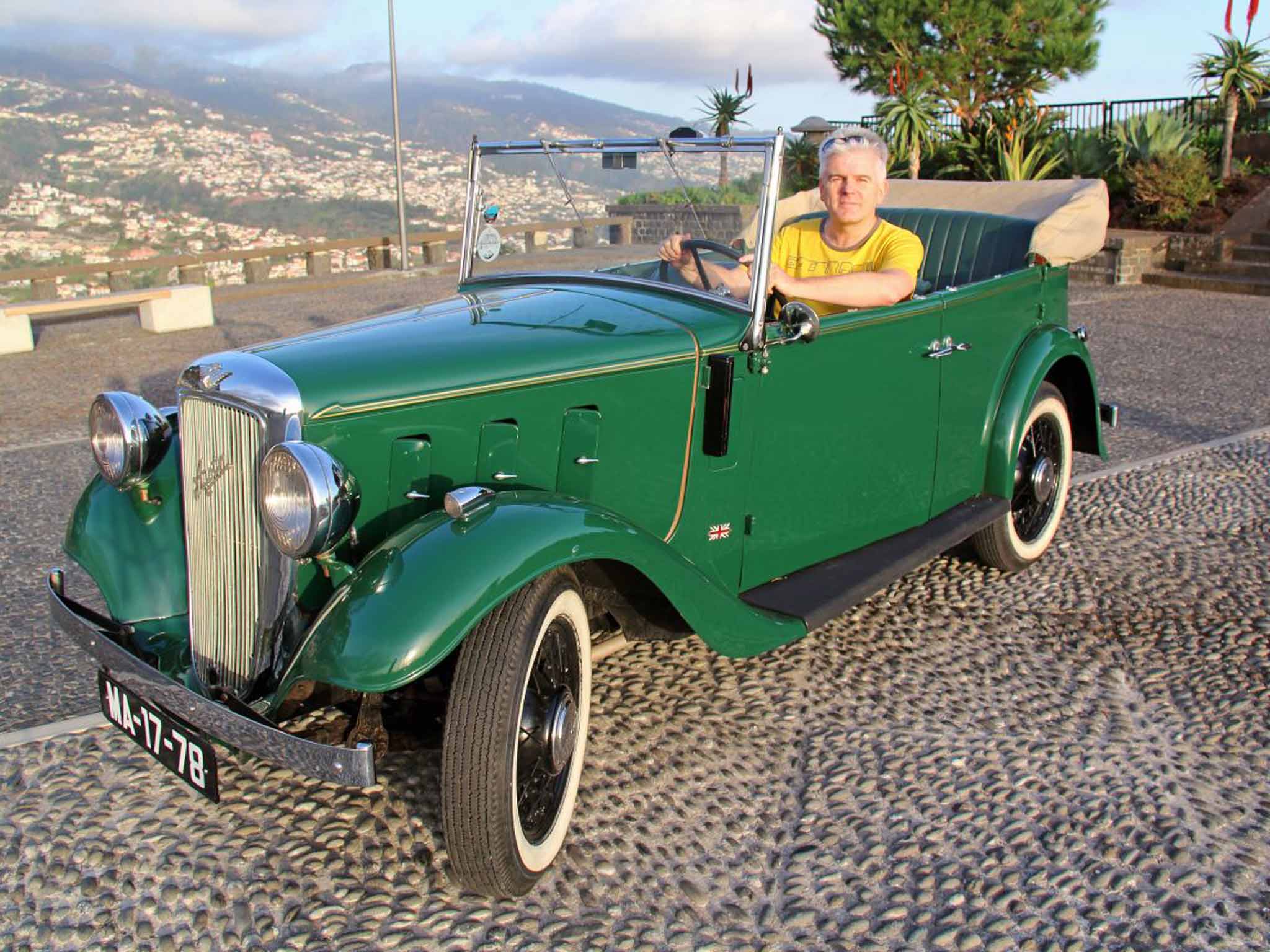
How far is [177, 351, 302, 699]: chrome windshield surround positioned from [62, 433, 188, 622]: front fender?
8.5 inches

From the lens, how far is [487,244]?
3791 mm

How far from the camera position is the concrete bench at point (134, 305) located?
1036cm

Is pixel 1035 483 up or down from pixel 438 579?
down

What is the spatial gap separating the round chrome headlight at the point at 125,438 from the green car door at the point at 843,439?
163cm

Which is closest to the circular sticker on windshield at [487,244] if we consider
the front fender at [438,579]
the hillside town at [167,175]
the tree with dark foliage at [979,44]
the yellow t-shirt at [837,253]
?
the yellow t-shirt at [837,253]

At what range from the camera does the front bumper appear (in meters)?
2.18

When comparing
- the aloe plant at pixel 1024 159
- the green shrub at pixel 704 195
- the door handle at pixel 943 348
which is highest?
the aloe plant at pixel 1024 159

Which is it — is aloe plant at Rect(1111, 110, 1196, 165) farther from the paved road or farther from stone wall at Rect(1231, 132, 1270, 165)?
the paved road

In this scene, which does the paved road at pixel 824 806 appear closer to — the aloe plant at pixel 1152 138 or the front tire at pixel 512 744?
the front tire at pixel 512 744

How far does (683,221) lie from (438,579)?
164cm

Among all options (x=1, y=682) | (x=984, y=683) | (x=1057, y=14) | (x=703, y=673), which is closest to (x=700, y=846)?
(x=703, y=673)

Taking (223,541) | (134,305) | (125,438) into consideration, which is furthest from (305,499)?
(134,305)

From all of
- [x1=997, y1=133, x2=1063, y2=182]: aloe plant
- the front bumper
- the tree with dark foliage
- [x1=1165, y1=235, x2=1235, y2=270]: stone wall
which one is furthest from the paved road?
the tree with dark foliage

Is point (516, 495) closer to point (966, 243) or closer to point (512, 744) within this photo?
point (512, 744)
